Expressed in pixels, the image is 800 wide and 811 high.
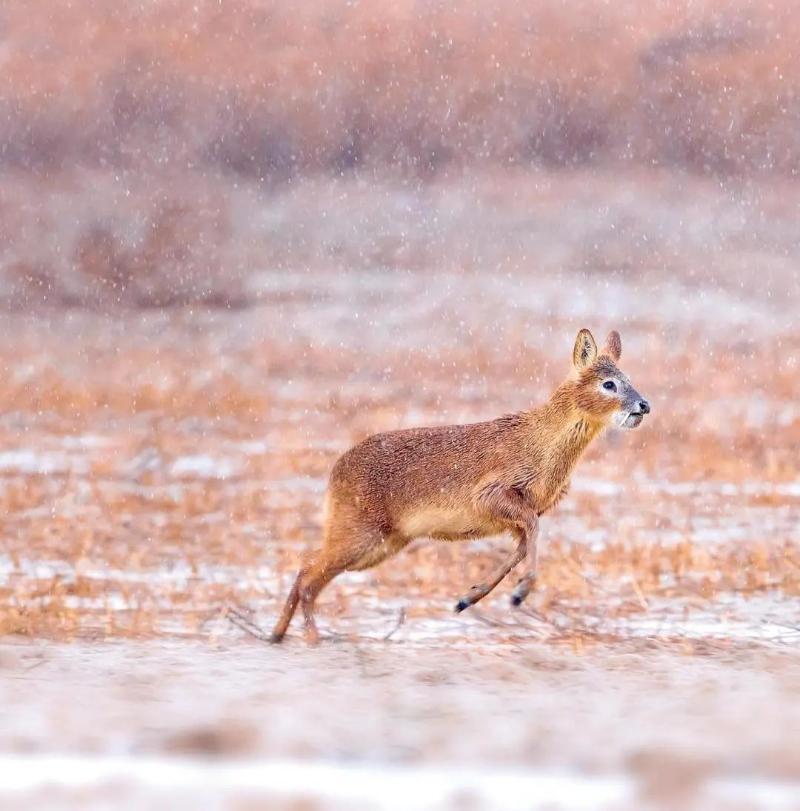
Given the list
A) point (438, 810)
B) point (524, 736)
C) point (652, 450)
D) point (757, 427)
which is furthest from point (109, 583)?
point (757, 427)

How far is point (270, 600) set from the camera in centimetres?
1006

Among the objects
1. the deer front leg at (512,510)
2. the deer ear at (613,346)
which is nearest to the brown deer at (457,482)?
the deer front leg at (512,510)

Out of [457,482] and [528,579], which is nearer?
[528,579]

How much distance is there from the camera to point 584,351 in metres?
8.81

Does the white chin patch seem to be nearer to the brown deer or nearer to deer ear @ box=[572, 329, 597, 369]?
the brown deer

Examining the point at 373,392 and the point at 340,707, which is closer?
the point at 340,707

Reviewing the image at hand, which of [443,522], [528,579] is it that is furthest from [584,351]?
[528,579]

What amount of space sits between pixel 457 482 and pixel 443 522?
20 centimetres

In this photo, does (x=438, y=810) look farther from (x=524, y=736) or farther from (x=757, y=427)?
(x=757, y=427)

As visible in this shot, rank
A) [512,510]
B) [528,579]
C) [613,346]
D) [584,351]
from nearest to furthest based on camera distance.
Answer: [528,579] → [512,510] → [584,351] → [613,346]

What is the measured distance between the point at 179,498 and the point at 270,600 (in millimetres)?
4467

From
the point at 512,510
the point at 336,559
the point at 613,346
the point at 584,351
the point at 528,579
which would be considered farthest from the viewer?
the point at 613,346

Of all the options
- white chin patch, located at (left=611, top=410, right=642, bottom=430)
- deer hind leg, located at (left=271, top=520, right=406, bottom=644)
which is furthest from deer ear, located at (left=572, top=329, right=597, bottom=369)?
deer hind leg, located at (left=271, top=520, right=406, bottom=644)

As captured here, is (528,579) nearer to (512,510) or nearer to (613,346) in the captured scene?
(512,510)
